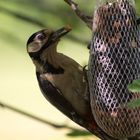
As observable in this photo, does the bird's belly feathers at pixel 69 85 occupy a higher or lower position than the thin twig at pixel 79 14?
lower

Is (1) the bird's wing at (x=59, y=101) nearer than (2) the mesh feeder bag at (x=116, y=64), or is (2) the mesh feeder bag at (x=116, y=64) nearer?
(2) the mesh feeder bag at (x=116, y=64)

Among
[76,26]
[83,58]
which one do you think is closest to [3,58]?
[83,58]

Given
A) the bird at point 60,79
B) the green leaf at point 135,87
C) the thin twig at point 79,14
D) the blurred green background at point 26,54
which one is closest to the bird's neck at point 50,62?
the bird at point 60,79

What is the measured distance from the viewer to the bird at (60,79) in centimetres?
453

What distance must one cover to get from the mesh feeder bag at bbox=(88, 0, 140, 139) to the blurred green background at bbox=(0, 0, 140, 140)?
139mm

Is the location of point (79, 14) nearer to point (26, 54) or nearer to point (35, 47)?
point (35, 47)

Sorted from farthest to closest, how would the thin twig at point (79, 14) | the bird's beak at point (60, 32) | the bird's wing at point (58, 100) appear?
the bird's wing at point (58, 100)
the bird's beak at point (60, 32)
the thin twig at point (79, 14)

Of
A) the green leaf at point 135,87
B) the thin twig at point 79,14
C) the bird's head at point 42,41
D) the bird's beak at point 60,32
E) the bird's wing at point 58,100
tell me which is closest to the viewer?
the green leaf at point 135,87

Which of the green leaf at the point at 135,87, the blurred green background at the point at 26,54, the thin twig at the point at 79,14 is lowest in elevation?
the blurred green background at the point at 26,54

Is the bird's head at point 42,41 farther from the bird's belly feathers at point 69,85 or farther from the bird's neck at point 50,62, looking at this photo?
the bird's belly feathers at point 69,85

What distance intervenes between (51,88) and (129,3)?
2.52 ft

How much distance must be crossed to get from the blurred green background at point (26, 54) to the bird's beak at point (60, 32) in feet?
0.51

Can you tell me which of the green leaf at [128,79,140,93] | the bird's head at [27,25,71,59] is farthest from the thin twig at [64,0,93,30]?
the green leaf at [128,79,140,93]

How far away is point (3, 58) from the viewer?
6711 millimetres
